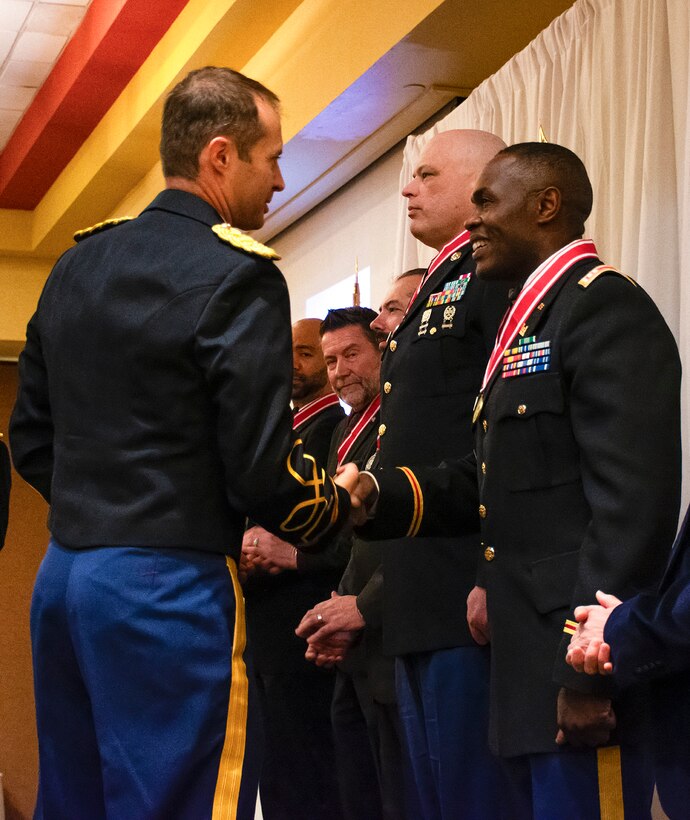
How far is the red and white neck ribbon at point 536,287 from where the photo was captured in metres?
2.10

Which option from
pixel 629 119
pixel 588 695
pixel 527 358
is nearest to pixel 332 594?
pixel 527 358

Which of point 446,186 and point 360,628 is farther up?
point 446,186

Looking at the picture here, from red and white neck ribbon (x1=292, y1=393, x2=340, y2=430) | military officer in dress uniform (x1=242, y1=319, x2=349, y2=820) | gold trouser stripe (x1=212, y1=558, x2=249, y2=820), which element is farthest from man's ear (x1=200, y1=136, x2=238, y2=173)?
red and white neck ribbon (x1=292, y1=393, x2=340, y2=430)

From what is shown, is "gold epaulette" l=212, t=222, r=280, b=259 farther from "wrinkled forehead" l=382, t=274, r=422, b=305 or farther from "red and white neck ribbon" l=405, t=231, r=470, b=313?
"wrinkled forehead" l=382, t=274, r=422, b=305

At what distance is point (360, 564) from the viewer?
9.58 ft

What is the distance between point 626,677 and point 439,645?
0.58 meters

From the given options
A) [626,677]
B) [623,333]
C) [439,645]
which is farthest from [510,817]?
[623,333]

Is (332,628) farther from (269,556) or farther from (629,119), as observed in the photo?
(629,119)

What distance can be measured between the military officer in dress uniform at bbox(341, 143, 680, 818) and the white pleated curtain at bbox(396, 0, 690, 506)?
0.97 metres

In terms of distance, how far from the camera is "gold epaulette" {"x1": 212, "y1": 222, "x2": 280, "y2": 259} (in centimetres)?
181

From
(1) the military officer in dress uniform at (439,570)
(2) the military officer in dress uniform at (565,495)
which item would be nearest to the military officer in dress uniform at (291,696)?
(1) the military officer in dress uniform at (439,570)

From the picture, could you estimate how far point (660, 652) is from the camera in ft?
5.59

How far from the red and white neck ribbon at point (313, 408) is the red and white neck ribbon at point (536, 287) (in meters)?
1.50

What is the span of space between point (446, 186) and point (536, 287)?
0.68 meters
